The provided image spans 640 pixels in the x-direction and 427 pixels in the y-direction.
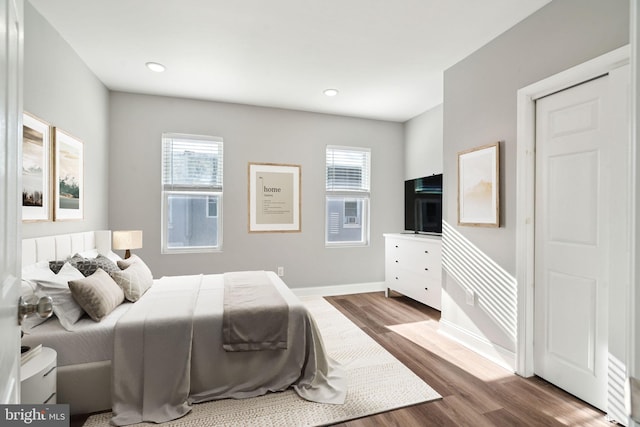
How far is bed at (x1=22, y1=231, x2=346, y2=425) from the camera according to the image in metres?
1.84

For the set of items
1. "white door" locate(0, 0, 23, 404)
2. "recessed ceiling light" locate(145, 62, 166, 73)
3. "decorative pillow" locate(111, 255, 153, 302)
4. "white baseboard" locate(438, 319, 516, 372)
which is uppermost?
"recessed ceiling light" locate(145, 62, 166, 73)

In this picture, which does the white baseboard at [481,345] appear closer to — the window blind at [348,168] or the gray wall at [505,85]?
the gray wall at [505,85]

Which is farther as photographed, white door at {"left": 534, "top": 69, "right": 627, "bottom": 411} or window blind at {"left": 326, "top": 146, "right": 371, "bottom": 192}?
window blind at {"left": 326, "top": 146, "right": 371, "bottom": 192}

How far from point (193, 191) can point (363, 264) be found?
2.68 metres

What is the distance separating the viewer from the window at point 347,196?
4.66m

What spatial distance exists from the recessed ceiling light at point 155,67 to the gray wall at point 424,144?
131 inches

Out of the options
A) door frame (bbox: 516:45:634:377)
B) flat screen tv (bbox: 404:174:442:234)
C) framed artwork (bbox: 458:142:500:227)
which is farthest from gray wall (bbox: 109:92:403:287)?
door frame (bbox: 516:45:634:377)

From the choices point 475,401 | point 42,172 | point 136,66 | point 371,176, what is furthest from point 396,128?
point 42,172

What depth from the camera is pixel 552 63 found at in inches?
84.6

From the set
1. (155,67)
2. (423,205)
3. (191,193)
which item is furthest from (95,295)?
(423,205)

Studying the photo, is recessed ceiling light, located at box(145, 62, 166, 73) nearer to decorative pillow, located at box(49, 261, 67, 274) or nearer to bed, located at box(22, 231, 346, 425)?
bed, located at box(22, 231, 346, 425)

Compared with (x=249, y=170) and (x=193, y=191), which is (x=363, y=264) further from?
(x=193, y=191)

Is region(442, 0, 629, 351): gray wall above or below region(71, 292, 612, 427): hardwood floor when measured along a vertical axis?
above

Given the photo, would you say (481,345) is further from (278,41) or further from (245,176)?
Answer: (245,176)
